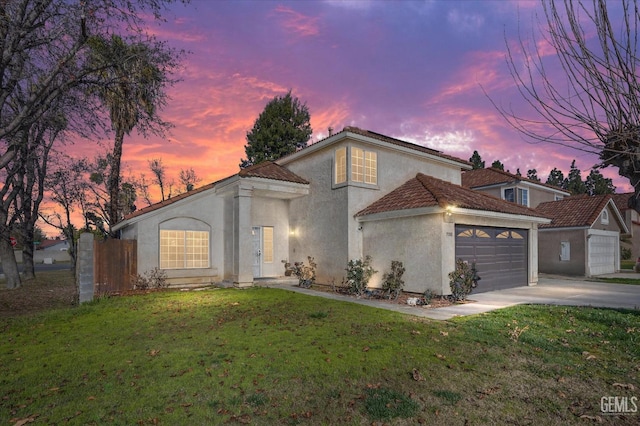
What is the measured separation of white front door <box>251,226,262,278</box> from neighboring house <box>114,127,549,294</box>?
0.05 metres

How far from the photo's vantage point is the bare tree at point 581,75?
362 cm

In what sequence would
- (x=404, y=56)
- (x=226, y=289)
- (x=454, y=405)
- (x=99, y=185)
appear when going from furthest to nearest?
(x=99, y=185) → (x=226, y=289) → (x=404, y=56) → (x=454, y=405)

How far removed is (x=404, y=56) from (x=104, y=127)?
947 cm

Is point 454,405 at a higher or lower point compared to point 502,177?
lower

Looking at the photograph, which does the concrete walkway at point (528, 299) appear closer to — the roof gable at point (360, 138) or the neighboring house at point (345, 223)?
the neighboring house at point (345, 223)

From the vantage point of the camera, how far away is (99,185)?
78.1ft

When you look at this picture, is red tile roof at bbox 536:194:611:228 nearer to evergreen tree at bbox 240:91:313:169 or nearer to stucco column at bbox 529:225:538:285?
Answer: stucco column at bbox 529:225:538:285

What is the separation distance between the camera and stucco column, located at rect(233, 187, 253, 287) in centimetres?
1485

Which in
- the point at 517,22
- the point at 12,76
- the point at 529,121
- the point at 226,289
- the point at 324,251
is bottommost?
the point at 226,289

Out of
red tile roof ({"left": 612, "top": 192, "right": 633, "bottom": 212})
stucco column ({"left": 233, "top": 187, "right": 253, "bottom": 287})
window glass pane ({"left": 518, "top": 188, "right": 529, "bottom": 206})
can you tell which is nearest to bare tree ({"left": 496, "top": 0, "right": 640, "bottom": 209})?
stucco column ({"left": 233, "top": 187, "right": 253, "bottom": 287})

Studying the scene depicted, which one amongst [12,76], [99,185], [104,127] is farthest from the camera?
[99,185]

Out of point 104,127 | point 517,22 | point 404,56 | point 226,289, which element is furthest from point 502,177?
point 104,127

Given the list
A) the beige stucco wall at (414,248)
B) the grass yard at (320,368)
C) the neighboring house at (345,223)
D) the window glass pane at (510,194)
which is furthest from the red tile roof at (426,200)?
the window glass pane at (510,194)

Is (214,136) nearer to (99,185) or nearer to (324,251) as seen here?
(324,251)
